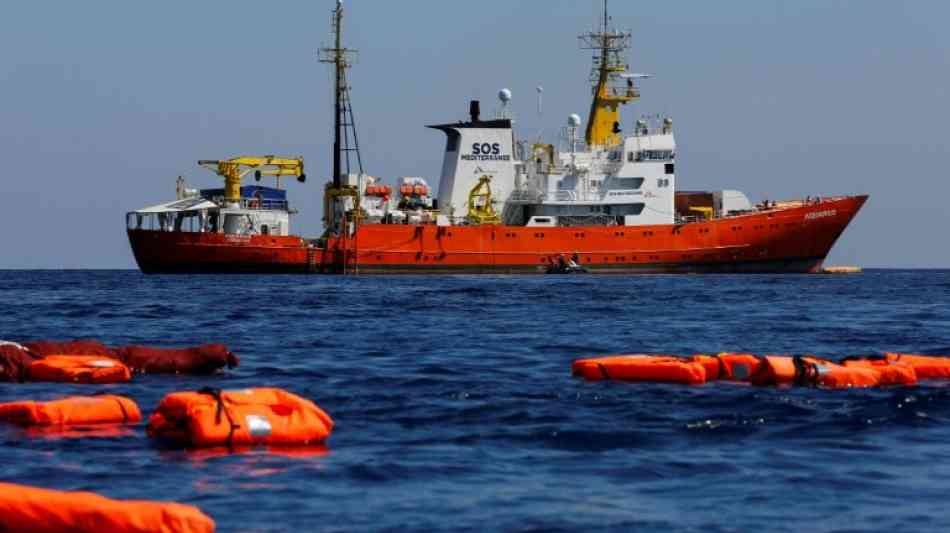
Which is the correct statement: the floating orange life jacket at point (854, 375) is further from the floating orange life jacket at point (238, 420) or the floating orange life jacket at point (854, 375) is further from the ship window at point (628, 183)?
the ship window at point (628, 183)

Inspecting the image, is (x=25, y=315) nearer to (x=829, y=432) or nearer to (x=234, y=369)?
(x=234, y=369)

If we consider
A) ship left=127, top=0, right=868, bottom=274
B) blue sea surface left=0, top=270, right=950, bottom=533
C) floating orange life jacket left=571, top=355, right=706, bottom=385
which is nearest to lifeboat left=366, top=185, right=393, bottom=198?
ship left=127, top=0, right=868, bottom=274

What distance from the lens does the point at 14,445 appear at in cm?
1246

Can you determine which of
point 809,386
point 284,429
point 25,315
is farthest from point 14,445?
point 25,315

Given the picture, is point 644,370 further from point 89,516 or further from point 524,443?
point 89,516

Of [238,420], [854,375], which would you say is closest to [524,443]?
[238,420]

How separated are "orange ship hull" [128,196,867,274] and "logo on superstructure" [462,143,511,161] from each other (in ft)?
14.2

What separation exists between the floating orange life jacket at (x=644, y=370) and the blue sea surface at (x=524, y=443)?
26 cm

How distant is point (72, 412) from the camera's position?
1365 cm

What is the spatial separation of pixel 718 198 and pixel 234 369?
151 feet

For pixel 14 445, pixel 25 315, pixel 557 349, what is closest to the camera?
pixel 14 445

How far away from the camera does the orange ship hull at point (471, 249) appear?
57.0 metres

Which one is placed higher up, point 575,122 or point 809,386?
point 575,122

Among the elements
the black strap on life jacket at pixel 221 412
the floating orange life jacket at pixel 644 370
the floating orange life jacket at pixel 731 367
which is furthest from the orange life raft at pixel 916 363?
the black strap on life jacket at pixel 221 412
